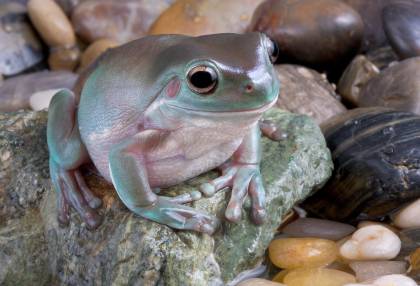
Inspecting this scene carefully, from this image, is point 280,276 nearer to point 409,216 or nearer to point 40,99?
point 409,216

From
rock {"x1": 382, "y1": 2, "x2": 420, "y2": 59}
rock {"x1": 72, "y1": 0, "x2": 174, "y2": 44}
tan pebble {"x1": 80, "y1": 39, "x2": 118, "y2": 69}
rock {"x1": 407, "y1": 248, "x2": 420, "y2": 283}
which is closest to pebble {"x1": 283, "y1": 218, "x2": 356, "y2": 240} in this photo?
rock {"x1": 407, "y1": 248, "x2": 420, "y2": 283}

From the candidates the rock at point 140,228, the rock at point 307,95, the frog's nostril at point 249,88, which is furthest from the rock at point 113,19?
the frog's nostril at point 249,88

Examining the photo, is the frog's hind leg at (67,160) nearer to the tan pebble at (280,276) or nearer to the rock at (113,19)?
the tan pebble at (280,276)

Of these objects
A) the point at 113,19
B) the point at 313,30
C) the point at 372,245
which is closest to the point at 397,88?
the point at 313,30

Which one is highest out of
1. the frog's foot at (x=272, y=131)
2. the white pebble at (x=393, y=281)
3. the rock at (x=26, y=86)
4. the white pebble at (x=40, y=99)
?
the frog's foot at (x=272, y=131)

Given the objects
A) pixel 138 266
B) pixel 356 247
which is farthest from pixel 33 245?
pixel 356 247

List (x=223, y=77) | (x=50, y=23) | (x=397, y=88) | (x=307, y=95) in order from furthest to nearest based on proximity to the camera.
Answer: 1. (x=50, y=23)
2. (x=307, y=95)
3. (x=397, y=88)
4. (x=223, y=77)
